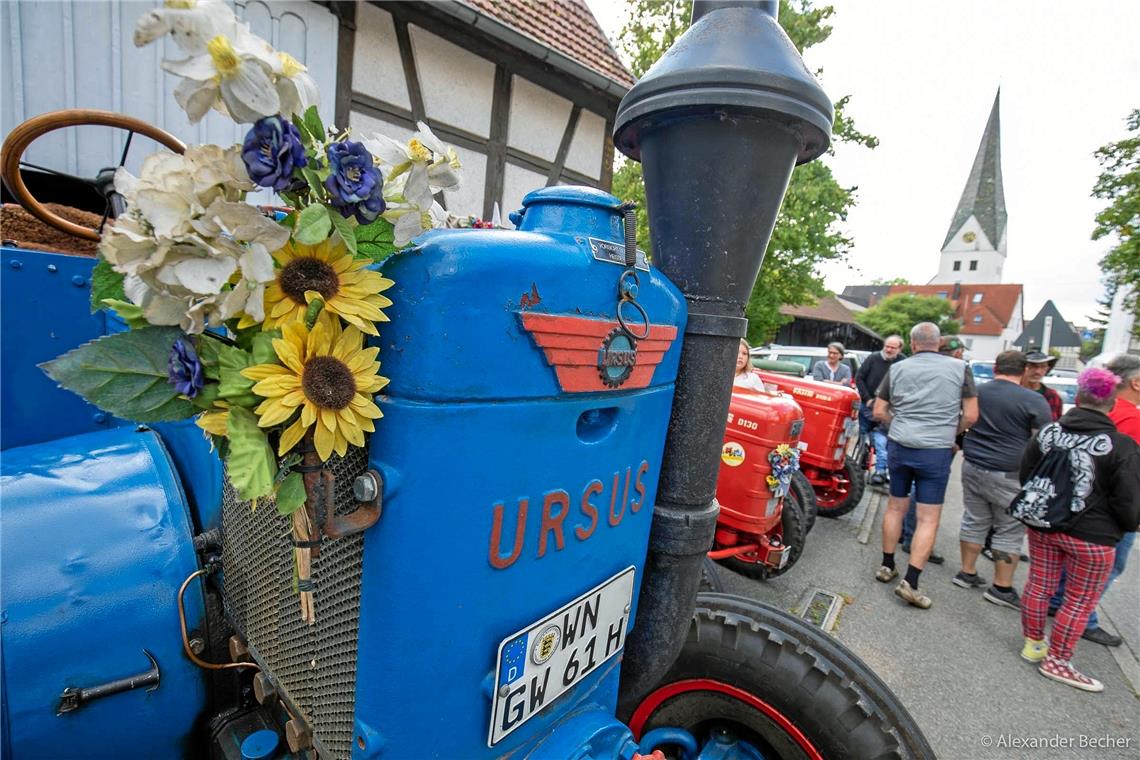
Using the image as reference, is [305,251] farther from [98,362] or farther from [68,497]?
[68,497]

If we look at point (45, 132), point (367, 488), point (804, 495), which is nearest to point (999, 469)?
point (804, 495)

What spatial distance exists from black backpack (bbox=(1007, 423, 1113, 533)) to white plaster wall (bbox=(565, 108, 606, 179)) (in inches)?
218

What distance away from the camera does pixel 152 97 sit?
Answer: 4.07m

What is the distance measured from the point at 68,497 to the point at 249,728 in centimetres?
60

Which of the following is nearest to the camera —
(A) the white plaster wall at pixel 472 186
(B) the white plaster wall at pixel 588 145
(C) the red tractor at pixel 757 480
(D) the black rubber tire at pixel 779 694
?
Result: (D) the black rubber tire at pixel 779 694

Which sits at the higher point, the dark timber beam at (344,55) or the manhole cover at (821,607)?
the dark timber beam at (344,55)

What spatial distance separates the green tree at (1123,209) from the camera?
9.70 metres

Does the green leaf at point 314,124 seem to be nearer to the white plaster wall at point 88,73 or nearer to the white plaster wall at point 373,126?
the white plaster wall at point 88,73

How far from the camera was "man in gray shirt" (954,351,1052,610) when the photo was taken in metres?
3.84

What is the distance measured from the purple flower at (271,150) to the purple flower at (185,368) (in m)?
0.25

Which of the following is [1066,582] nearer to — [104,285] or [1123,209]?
[104,285]

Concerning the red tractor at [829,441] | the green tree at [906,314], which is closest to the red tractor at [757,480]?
the red tractor at [829,441]

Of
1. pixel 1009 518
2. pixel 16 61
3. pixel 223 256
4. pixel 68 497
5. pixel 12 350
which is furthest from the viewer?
pixel 1009 518

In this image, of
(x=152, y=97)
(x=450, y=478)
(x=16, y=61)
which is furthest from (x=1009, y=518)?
(x=16, y=61)
